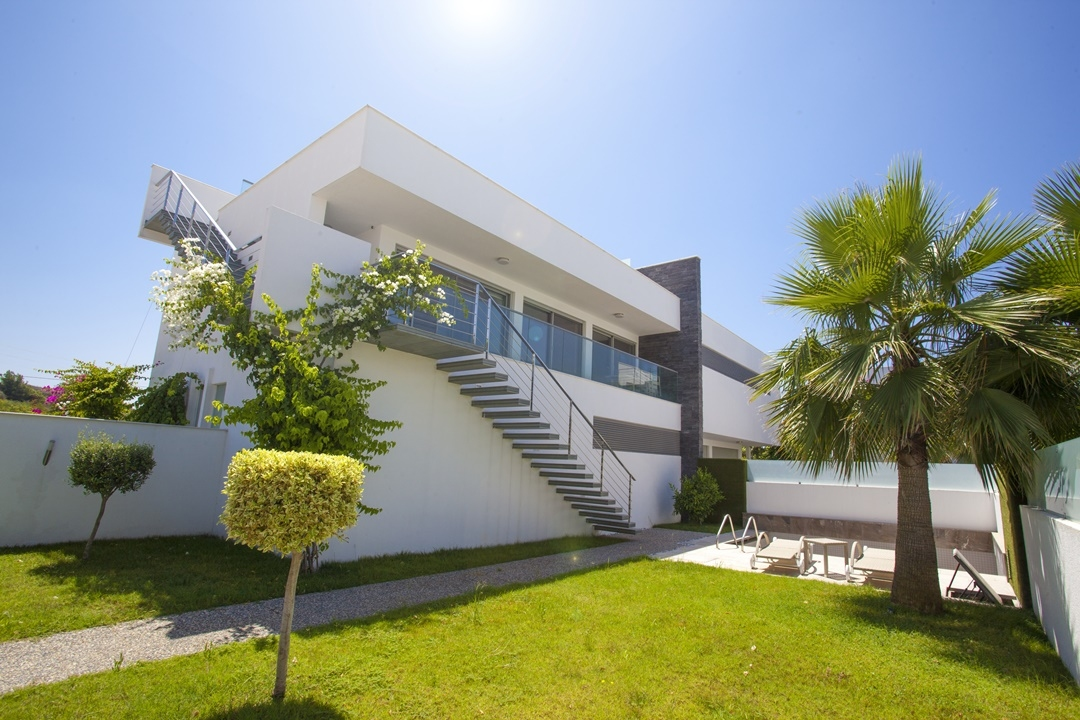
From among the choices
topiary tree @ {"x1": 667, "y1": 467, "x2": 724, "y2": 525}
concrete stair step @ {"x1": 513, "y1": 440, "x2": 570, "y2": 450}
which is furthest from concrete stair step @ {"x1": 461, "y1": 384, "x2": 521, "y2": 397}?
topiary tree @ {"x1": 667, "y1": 467, "x2": 724, "y2": 525}

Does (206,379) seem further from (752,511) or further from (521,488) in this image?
(752,511)

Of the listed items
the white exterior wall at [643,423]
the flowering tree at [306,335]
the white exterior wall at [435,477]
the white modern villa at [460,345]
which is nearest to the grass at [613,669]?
the flowering tree at [306,335]

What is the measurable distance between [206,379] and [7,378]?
1534 inches

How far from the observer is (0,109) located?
911cm

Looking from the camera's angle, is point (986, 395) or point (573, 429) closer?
point (986, 395)

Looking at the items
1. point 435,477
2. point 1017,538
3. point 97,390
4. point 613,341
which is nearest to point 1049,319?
point 1017,538

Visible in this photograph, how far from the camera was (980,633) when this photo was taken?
227 inches

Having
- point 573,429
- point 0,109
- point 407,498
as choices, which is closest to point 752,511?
point 573,429

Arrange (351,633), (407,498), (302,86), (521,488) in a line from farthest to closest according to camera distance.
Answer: (521,488)
(407,498)
(302,86)
(351,633)

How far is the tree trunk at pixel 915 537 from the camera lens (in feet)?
21.3

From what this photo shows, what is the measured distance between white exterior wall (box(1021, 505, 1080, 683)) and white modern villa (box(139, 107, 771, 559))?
295 cm

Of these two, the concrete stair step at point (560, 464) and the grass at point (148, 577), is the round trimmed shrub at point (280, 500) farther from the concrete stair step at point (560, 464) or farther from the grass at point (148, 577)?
the concrete stair step at point (560, 464)

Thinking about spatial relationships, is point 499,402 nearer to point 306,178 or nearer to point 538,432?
point 538,432

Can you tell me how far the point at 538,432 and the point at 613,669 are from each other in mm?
6429
